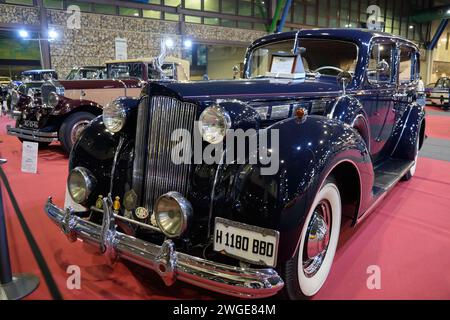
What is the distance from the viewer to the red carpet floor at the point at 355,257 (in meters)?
2.04

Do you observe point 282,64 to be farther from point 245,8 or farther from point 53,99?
point 245,8

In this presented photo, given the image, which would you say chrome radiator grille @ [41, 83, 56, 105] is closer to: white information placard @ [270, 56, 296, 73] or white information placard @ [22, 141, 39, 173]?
white information placard @ [22, 141, 39, 173]

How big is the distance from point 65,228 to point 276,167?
1.26m

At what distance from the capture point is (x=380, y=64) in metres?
2.94

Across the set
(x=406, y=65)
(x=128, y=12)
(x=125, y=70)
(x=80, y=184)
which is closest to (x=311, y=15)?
(x=128, y=12)

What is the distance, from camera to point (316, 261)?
2.08m

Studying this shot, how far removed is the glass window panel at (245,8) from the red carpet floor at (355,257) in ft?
47.2

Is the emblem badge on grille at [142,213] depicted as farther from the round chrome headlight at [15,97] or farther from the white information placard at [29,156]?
the round chrome headlight at [15,97]

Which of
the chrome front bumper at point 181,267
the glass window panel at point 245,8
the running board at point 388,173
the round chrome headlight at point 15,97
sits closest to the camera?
the chrome front bumper at point 181,267

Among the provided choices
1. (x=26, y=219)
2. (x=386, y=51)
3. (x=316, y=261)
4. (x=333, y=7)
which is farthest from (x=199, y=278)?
(x=333, y=7)

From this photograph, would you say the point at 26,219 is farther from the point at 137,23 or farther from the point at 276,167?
the point at 137,23

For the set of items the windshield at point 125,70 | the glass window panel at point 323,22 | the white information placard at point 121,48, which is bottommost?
the windshield at point 125,70

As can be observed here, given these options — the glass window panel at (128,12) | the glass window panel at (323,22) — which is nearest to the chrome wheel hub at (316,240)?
the glass window panel at (128,12)

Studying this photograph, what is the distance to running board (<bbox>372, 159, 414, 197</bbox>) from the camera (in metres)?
2.80
